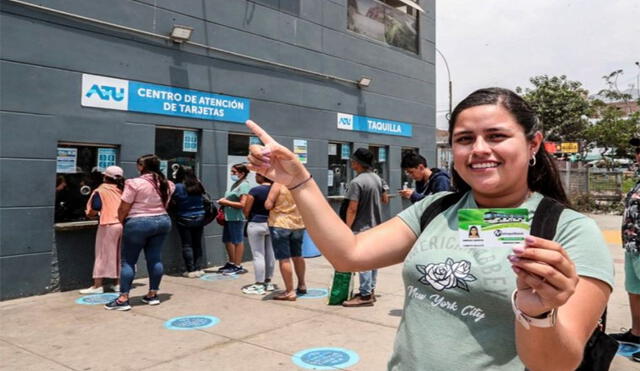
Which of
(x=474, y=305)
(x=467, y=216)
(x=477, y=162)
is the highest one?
(x=477, y=162)

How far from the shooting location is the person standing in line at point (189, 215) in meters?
7.29

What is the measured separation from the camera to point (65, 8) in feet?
20.9

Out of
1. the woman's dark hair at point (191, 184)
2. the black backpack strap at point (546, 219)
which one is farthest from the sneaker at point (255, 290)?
the black backpack strap at point (546, 219)

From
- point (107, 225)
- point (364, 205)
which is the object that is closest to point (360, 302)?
point (364, 205)

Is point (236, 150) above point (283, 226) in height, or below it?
above

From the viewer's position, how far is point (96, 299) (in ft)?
20.0

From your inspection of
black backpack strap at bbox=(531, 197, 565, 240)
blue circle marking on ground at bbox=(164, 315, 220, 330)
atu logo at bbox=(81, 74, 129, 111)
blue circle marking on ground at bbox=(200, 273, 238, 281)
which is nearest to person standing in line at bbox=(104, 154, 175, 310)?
blue circle marking on ground at bbox=(164, 315, 220, 330)

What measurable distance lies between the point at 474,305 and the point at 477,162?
461 millimetres

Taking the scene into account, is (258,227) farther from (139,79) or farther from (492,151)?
(492,151)

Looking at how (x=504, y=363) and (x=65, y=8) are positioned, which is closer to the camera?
(x=504, y=363)

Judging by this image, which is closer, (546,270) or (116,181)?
(546,270)

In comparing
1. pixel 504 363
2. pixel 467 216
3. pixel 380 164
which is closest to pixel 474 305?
pixel 504 363

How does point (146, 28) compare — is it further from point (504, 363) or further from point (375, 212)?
point (504, 363)

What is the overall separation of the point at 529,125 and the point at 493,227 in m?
0.56
